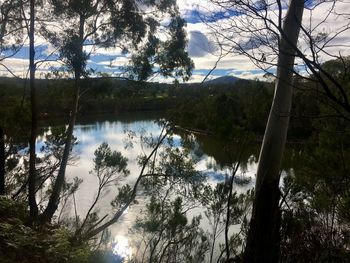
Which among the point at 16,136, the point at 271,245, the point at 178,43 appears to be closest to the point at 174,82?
the point at 178,43

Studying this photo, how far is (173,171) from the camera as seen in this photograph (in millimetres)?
6801

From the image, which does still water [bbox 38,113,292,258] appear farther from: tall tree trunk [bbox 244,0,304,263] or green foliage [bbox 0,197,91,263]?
green foliage [bbox 0,197,91,263]

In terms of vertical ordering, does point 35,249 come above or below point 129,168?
above

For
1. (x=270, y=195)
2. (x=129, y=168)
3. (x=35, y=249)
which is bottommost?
(x=129, y=168)

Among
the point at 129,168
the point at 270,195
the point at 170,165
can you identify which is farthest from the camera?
the point at 129,168

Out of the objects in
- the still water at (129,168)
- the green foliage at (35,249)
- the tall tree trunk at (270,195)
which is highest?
the tall tree trunk at (270,195)

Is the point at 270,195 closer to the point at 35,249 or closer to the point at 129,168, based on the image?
the point at 35,249

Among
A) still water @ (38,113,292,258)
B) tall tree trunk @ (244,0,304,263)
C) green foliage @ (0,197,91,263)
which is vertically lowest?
still water @ (38,113,292,258)

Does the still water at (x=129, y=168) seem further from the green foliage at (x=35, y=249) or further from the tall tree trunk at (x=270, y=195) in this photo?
the green foliage at (x=35, y=249)

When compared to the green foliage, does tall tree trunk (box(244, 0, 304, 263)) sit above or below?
above

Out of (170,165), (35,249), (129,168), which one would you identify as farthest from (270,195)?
(129,168)

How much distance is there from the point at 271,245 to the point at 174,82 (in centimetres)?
397

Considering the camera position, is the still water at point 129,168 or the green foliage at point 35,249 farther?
the still water at point 129,168

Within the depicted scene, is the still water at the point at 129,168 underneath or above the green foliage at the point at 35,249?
underneath
